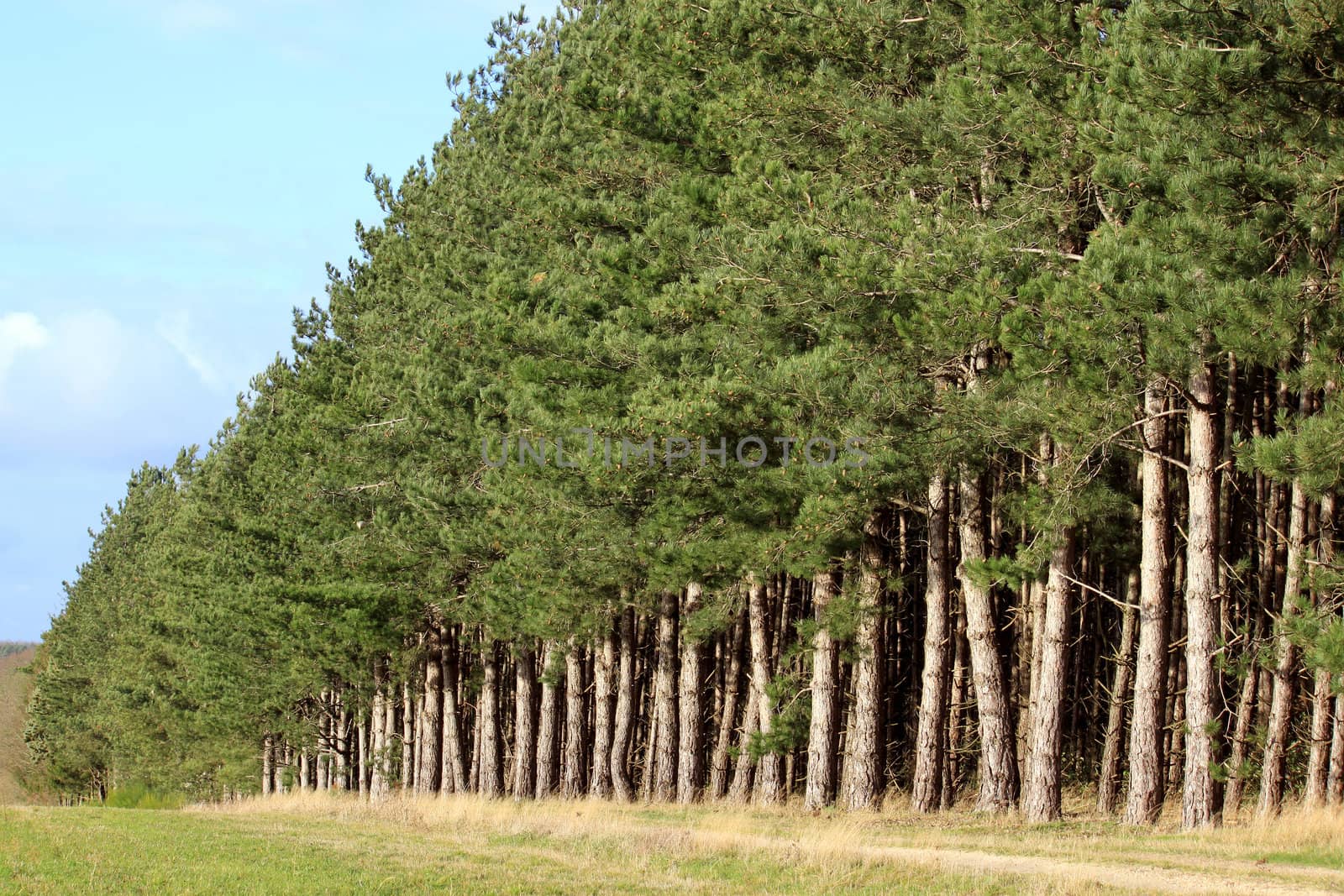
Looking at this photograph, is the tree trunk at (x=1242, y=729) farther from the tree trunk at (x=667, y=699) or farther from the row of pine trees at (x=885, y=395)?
the tree trunk at (x=667, y=699)

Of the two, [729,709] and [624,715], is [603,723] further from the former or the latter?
[729,709]

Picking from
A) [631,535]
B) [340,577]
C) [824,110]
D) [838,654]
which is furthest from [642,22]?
[340,577]

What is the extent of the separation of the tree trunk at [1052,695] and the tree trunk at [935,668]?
1.81m

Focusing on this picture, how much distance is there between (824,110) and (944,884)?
902 centimetres

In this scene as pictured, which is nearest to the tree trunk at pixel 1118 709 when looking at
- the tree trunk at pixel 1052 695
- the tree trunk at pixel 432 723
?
the tree trunk at pixel 1052 695

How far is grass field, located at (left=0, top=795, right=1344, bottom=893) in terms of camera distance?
1105cm

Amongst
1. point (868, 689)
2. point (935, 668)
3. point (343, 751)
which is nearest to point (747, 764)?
point (868, 689)

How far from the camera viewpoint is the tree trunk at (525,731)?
27.2 m

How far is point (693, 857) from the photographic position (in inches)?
519

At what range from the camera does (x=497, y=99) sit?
26109 mm

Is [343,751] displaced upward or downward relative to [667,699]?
downward

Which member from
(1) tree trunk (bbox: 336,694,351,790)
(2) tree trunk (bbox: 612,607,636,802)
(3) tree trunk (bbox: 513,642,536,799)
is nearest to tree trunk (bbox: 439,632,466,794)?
(3) tree trunk (bbox: 513,642,536,799)

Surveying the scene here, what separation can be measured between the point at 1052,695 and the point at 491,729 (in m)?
16.2

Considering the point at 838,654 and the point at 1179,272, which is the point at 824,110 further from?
the point at 838,654
